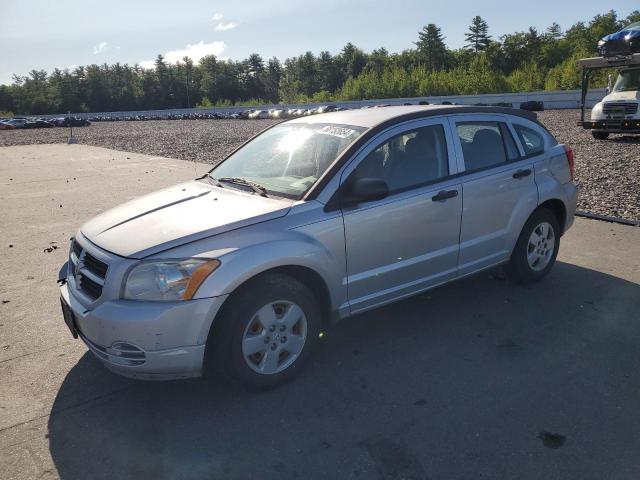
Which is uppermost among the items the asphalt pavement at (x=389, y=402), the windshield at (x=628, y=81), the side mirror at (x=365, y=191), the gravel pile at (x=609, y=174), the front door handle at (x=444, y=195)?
the windshield at (x=628, y=81)

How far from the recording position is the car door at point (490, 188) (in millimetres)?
4453

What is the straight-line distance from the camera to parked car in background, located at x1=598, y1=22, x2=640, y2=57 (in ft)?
53.0

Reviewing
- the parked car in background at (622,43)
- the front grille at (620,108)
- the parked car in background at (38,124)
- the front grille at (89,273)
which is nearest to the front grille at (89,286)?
the front grille at (89,273)

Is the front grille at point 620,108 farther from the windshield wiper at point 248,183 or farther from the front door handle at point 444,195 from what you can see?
the windshield wiper at point 248,183

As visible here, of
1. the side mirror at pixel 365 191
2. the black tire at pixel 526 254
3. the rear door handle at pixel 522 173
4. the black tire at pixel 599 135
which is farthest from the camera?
the black tire at pixel 599 135

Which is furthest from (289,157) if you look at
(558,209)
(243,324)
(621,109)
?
(621,109)

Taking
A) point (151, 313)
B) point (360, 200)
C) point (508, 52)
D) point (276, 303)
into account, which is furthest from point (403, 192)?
point (508, 52)

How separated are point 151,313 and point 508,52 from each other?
87.1 m

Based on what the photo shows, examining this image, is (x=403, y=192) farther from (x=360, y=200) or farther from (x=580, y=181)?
(x=580, y=181)

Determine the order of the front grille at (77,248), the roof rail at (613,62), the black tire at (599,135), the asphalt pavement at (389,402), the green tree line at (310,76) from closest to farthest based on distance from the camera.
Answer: the asphalt pavement at (389,402)
the front grille at (77,248)
the roof rail at (613,62)
the black tire at (599,135)
the green tree line at (310,76)

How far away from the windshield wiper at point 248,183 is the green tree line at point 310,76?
62904mm

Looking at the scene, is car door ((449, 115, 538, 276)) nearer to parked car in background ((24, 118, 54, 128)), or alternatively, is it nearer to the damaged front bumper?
the damaged front bumper

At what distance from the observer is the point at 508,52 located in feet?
263

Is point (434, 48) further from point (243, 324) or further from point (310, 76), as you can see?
point (243, 324)
